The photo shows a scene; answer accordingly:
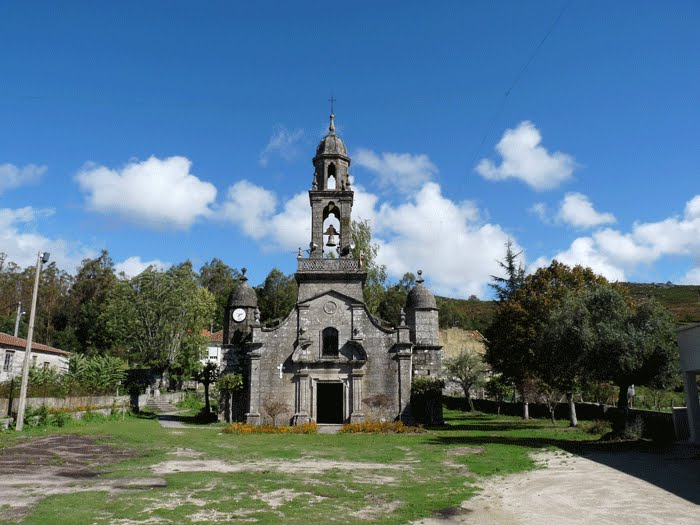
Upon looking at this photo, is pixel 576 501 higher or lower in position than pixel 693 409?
lower

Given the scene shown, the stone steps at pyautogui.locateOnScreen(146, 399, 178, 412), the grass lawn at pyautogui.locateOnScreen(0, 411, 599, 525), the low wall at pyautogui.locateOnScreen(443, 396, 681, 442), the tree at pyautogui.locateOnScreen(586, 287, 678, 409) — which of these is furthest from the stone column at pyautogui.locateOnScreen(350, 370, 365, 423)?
the stone steps at pyautogui.locateOnScreen(146, 399, 178, 412)

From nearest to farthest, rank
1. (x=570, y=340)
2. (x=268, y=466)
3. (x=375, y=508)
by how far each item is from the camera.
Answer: (x=375, y=508), (x=268, y=466), (x=570, y=340)

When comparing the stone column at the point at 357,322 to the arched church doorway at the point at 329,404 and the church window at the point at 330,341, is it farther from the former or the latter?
the arched church doorway at the point at 329,404

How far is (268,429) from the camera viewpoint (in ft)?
84.4

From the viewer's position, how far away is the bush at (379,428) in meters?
25.3

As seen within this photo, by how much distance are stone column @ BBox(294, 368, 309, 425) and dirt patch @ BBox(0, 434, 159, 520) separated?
10462mm

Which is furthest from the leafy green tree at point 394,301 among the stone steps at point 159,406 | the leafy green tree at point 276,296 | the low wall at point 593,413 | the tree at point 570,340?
the tree at point 570,340

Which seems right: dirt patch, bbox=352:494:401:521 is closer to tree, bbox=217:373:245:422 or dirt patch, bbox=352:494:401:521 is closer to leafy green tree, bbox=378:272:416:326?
tree, bbox=217:373:245:422

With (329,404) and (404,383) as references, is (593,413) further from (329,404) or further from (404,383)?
(329,404)

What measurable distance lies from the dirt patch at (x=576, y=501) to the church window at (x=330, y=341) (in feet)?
51.0

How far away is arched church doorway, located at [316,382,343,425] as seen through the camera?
2989 centimetres

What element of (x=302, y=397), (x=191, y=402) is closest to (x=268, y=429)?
(x=302, y=397)

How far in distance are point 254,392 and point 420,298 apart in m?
11.1

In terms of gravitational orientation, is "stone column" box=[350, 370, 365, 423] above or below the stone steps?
above
